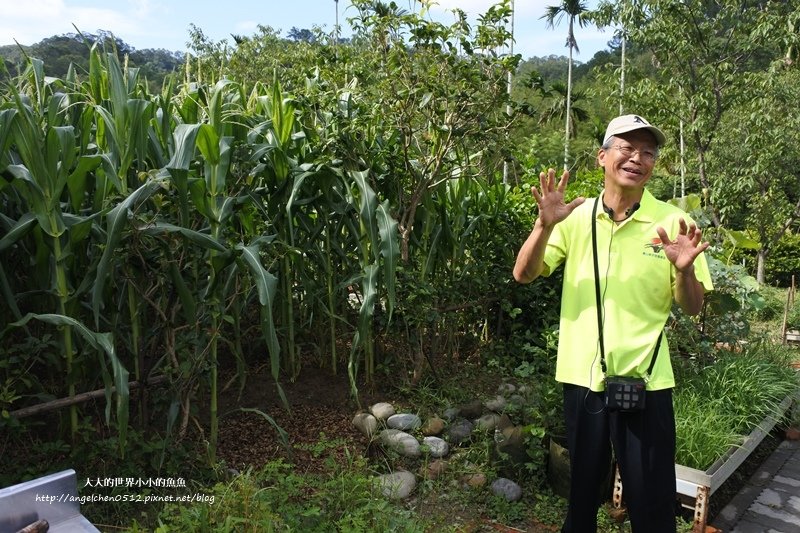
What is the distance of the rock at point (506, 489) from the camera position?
3205mm

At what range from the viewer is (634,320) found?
2180 mm

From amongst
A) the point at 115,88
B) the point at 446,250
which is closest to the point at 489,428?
the point at 446,250

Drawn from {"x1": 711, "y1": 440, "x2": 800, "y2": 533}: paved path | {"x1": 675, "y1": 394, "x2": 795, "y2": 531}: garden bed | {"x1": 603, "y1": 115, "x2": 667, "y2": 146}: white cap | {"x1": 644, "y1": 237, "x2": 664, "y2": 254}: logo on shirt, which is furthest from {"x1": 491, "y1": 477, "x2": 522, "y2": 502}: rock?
{"x1": 603, "y1": 115, "x2": 667, "y2": 146}: white cap

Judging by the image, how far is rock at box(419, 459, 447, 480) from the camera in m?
3.23

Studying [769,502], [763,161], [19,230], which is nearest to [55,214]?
[19,230]

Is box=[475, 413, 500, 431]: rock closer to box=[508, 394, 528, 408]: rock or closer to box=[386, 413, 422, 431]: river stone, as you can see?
box=[508, 394, 528, 408]: rock

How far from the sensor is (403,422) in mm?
3482

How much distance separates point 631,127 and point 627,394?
2.99ft

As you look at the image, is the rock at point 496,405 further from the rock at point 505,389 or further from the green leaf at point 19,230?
the green leaf at point 19,230

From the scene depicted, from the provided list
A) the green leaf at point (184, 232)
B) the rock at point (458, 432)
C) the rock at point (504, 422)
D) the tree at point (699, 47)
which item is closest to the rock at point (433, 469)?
the rock at point (458, 432)

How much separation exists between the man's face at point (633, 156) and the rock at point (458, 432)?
6.15 feet

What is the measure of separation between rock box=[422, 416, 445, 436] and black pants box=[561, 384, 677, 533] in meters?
1.29

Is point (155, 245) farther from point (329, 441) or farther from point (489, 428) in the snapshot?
point (489, 428)

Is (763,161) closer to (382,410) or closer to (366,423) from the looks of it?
(382,410)
